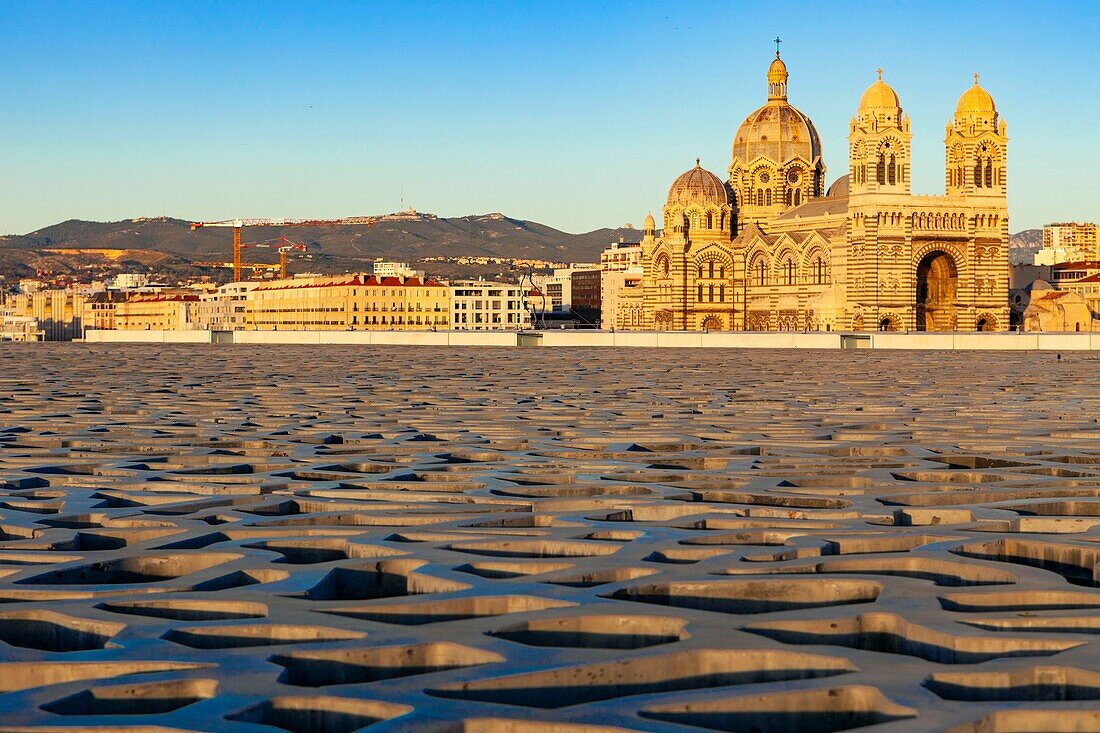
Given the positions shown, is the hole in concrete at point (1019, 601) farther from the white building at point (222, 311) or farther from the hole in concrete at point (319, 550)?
the white building at point (222, 311)

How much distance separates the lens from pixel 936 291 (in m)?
103

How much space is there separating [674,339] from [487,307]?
116m

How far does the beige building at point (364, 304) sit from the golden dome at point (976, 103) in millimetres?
61937

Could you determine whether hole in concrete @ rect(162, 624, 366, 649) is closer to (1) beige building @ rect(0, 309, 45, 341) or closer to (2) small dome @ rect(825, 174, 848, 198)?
(2) small dome @ rect(825, 174, 848, 198)

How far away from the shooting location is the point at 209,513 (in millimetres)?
8469

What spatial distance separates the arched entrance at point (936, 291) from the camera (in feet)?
333

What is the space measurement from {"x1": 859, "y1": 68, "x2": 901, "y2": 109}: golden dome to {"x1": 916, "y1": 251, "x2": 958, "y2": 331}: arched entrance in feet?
29.9

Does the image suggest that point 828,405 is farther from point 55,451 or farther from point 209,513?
point 209,513

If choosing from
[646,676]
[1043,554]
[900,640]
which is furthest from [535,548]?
[646,676]

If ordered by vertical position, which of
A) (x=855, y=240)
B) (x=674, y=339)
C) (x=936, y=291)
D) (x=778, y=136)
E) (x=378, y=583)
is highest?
(x=778, y=136)

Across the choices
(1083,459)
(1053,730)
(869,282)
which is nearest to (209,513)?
(1053,730)

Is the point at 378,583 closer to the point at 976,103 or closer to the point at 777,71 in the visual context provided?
the point at 976,103

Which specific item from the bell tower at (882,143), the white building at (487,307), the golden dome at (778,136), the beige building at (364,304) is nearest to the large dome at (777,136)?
the golden dome at (778,136)

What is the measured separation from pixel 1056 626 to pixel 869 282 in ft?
307
